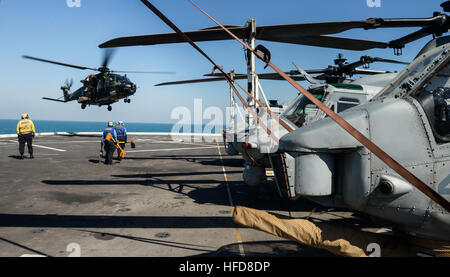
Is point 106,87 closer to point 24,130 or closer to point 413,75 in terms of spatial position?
point 24,130

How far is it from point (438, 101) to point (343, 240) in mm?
1995

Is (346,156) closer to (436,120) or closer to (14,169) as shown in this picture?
(436,120)

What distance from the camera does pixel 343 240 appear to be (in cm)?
316

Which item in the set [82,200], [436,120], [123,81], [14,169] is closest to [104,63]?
[123,81]

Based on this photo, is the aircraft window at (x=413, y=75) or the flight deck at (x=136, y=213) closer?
the aircraft window at (x=413, y=75)

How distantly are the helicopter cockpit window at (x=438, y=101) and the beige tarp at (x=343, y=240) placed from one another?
49.9 inches

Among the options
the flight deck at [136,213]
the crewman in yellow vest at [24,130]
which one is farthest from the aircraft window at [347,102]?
the crewman in yellow vest at [24,130]

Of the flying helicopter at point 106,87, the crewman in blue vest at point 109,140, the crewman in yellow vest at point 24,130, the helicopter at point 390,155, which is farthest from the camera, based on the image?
the flying helicopter at point 106,87

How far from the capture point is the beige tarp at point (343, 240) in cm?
305

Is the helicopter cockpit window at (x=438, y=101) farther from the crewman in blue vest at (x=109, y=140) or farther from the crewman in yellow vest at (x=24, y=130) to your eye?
the crewman in yellow vest at (x=24, y=130)

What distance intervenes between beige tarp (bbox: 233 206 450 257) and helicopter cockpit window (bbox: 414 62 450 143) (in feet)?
4.16

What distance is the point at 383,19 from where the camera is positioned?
5.30m

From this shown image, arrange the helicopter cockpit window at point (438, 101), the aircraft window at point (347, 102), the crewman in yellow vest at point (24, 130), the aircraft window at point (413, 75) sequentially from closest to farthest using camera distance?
the helicopter cockpit window at point (438, 101) < the aircraft window at point (413, 75) < the aircraft window at point (347, 102) < the crewman in yellow vest at point (24, 130)
